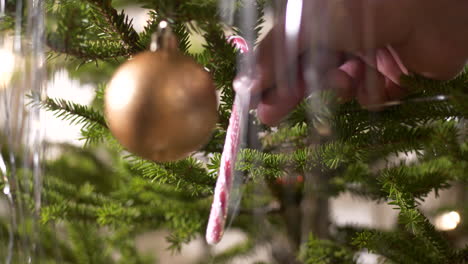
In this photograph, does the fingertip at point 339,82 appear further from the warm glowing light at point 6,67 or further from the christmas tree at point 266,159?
the warm glowing light at point 6,67

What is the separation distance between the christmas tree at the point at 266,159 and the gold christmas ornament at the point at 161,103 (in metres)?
0.03

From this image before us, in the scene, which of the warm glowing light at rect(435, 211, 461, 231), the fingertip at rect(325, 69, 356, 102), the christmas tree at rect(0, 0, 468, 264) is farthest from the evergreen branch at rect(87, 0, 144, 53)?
the warm glowing light at rect(435, 211, 461, 231)

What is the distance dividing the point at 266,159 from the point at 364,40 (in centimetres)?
10

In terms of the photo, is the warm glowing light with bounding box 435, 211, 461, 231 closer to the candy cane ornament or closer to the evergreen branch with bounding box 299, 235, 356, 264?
the evergreen branch with bounding box 299, 235, 356, 264

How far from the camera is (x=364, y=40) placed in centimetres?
28

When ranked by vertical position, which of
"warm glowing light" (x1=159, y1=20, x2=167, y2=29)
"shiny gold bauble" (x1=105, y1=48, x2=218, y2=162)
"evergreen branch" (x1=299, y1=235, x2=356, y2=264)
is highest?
"warm glowing light" (x1=159, y1=20, x2=167, y2=29)

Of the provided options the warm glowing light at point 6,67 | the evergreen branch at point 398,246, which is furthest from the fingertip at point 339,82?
the warm glowing light at point 6,67

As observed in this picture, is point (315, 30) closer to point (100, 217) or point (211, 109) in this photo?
point (211, 109)

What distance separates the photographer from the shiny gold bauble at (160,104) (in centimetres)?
21

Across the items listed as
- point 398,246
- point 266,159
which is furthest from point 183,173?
point 398,246

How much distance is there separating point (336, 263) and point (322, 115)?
15 centimetres

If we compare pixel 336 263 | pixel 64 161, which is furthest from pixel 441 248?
pixel 64 161

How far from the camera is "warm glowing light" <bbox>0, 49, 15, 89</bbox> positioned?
0.31 m

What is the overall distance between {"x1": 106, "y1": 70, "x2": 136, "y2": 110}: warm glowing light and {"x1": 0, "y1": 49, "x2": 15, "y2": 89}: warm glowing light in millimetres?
131
